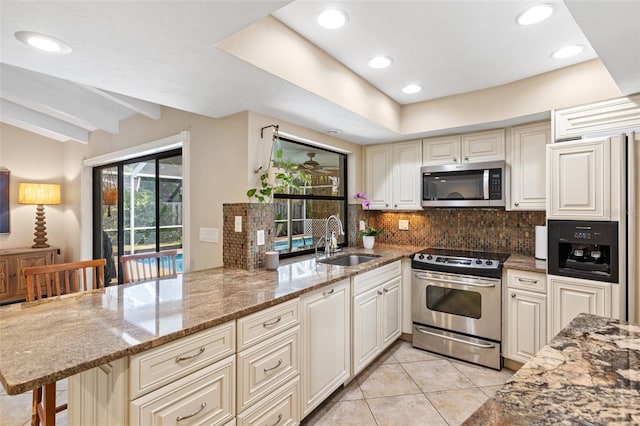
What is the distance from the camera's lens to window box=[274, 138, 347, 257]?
3.04 metres

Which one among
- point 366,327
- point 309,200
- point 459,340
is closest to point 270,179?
point 309,200

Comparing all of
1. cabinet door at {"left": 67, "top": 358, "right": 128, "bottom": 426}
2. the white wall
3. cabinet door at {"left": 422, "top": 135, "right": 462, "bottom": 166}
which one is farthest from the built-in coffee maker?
the white wall

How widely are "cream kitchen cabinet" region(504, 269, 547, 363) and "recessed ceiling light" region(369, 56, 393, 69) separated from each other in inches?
75.8

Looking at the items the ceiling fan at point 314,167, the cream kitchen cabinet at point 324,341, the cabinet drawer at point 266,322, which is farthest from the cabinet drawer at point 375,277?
the ceiling fan at point 314,167

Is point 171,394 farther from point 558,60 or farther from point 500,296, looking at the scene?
point 558,60

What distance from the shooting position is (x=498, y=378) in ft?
8.48

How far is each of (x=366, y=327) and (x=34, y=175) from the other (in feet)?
18.0

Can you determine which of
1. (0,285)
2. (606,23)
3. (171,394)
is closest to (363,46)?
(606,23)

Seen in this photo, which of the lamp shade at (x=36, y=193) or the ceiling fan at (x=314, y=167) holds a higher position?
the ceiling fan at (x=314, y=167)

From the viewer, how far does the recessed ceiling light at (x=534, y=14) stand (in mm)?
1685

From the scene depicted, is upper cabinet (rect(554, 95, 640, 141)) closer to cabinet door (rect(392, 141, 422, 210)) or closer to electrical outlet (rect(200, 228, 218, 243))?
cabinet door (rect(392, 141, 422, 210))

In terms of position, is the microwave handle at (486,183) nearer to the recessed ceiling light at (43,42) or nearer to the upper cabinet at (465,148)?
the upper cabinet at (465,148)

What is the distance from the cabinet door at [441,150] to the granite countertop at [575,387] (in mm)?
2268

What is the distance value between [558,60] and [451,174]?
1.20m
